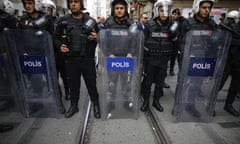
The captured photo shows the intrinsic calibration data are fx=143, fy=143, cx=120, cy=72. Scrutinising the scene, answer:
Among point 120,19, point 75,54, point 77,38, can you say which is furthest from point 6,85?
A: point 120,19

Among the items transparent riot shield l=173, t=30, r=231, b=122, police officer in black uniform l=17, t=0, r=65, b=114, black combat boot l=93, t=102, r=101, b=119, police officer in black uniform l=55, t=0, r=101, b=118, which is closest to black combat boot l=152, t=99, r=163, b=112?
transparent riot shield l=173, t=30, r=231, b=122

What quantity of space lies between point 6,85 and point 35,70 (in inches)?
33.7

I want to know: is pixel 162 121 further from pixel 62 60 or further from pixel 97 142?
pixel 62 60

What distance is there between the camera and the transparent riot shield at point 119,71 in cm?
200

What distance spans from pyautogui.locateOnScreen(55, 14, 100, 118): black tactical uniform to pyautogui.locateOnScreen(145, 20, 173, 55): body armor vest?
0.88 m

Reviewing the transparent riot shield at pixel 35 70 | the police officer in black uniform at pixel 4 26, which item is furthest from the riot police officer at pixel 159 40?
the police officer in black uniform at pixel 4 26

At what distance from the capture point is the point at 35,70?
216cm

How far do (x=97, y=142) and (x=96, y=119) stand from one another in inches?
20.9

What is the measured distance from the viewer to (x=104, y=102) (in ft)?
7.58

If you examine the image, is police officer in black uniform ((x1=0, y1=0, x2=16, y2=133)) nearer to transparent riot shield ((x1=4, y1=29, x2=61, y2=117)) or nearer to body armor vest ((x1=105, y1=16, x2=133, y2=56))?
transparent riot shield ((x1=4, y1=29, x2=61, y2=117))

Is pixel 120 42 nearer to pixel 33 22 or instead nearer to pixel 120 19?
pixel 120 19

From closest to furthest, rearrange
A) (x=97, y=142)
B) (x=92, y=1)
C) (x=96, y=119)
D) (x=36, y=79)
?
(x=97, y=142), (x=36, y=79), (x=96, y=119), (x=92, y=1)

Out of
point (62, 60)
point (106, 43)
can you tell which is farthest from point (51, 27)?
point (106, 43)

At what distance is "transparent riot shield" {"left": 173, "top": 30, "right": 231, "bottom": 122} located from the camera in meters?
1.95
